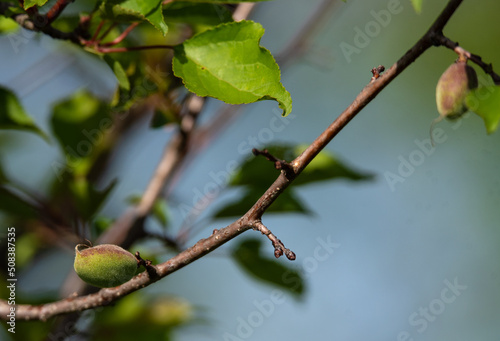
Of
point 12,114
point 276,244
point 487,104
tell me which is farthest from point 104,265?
point 12,114

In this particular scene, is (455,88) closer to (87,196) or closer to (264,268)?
(264,268)

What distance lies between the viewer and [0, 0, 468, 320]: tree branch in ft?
2.76

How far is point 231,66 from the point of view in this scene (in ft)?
3.56

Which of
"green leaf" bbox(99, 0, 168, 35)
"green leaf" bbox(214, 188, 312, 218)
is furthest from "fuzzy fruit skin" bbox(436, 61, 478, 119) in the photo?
"green leaf" bbox(214, 188, 312, 218)

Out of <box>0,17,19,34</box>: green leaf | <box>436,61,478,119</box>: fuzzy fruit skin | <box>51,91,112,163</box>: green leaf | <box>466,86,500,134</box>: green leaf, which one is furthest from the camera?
<box>51,91,112,163</box>: green leaf

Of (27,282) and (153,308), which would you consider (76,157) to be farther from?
(27,282)

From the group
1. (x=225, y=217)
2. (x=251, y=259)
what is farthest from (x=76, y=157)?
(x=251, y=259)

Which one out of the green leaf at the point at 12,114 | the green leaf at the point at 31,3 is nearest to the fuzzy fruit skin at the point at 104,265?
the green leaf at the point at 31,3

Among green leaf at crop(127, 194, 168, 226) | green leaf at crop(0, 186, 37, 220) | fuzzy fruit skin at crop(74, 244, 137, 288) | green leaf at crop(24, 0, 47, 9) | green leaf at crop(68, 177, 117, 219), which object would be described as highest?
green leaf at crop(24, 0, 47, 9)

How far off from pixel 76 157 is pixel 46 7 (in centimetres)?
56

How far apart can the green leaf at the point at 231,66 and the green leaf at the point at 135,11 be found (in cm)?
10

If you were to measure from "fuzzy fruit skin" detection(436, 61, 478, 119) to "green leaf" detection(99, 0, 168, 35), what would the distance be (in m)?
0.50

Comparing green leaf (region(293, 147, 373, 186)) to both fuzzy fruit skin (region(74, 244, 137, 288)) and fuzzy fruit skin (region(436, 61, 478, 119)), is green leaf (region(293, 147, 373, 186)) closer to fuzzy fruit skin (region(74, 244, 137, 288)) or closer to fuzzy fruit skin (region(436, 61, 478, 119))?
fuzzy fruit skin (region(436, 61, 478, 119))

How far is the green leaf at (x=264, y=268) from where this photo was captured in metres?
1.69
